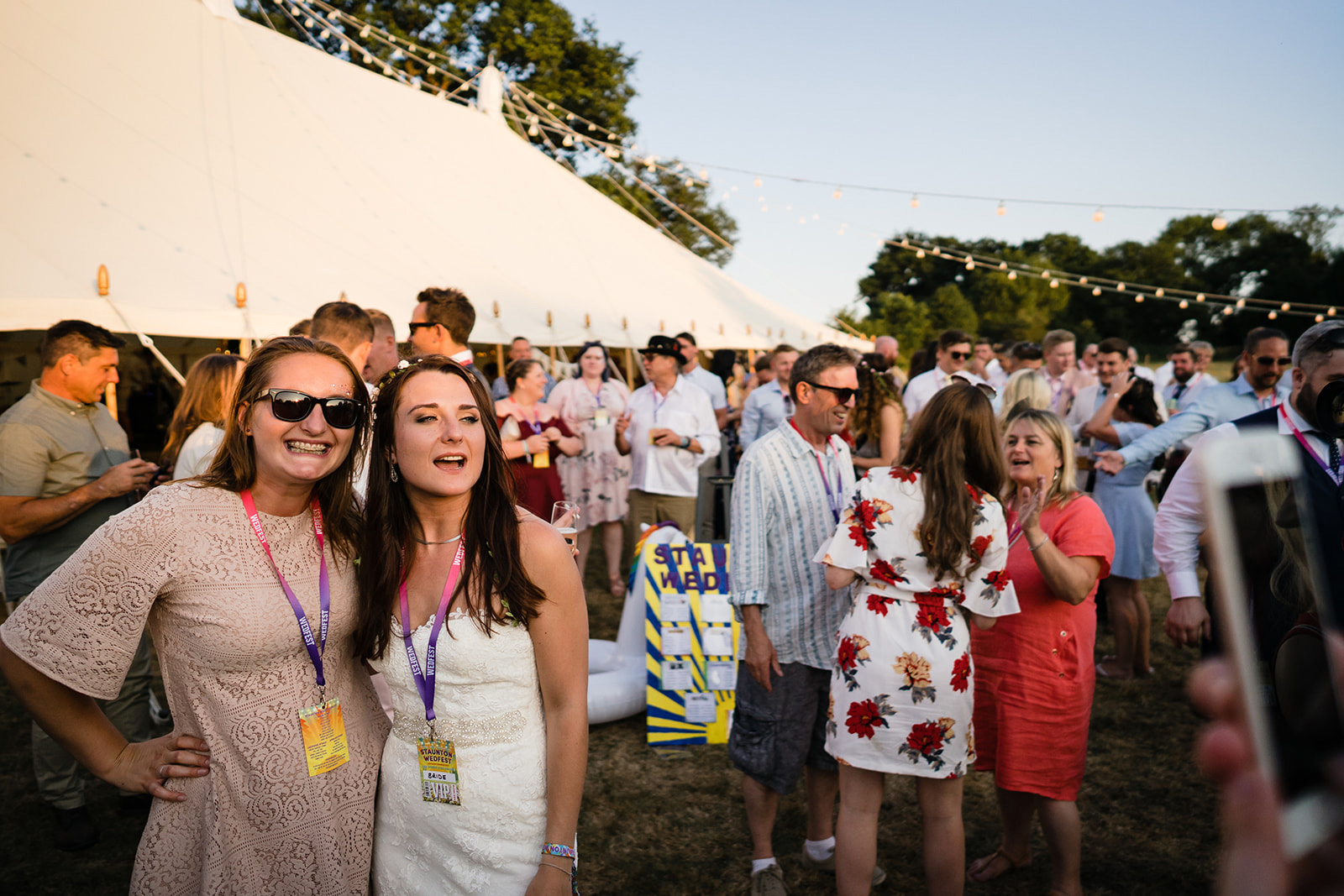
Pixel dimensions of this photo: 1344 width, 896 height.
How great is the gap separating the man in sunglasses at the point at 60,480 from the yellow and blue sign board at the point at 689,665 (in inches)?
93.2

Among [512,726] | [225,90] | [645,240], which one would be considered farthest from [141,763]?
[645,240]

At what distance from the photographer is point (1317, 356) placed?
7.79 feet

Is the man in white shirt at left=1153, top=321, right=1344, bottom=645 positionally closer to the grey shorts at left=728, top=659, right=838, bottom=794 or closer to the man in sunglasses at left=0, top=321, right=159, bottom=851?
the grey shorts at left=728, top=659, right=838, bottom=794

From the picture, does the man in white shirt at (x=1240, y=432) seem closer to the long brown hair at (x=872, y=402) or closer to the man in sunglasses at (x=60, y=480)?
the long brown hair at (x=872, y=402)

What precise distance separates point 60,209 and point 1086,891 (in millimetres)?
8859

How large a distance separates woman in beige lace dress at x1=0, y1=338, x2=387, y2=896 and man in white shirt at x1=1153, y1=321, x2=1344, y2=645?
212 centimetres

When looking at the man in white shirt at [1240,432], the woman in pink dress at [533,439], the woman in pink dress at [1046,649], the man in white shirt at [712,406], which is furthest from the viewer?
the man in white shirt at [712,406]

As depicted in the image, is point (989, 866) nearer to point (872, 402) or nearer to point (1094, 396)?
point (872, 402)

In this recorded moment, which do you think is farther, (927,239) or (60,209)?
(927,239)

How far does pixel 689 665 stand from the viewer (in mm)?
3986

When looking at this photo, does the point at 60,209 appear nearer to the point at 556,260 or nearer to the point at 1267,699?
the point at 556,260

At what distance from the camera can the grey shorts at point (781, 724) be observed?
2805mm

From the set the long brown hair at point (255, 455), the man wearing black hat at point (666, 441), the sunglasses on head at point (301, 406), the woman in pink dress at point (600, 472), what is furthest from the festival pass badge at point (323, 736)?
the woman in pink dress at point (600, 472)

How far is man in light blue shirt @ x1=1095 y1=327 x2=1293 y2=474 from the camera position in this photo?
4.20 metres
